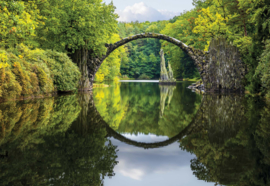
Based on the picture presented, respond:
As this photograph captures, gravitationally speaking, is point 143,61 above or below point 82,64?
above

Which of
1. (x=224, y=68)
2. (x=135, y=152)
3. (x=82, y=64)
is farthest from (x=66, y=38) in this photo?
(x=135, y=152)

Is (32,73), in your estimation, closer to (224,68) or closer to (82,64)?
(82,64)

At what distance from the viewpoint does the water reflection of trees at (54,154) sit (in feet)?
9.86

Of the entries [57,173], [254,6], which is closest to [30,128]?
[57,173]

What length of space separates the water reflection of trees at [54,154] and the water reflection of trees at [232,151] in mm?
1323

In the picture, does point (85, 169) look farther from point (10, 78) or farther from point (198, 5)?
point (198, 5)

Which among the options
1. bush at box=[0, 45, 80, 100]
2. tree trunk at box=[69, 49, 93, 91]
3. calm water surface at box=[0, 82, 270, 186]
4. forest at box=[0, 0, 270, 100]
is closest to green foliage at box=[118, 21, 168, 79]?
forest at box=[0, 0, 270, 100]

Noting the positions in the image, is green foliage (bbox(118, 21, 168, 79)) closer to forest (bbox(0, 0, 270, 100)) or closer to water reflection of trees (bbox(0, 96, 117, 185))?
forest (bbox(0, 0, 270, 100))

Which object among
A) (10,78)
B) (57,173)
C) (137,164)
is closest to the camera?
(57,173)

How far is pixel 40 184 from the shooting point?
2.80m

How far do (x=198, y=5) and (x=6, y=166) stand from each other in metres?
44.0

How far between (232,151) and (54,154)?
2.77m

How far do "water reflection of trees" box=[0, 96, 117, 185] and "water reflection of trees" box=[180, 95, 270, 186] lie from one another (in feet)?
4.34

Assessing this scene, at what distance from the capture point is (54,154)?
12.5 feet
